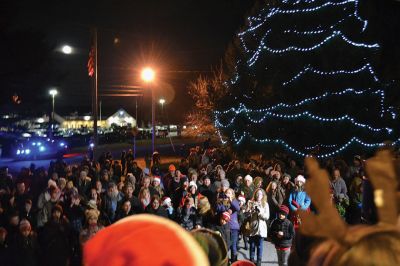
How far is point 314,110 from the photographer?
18500mm

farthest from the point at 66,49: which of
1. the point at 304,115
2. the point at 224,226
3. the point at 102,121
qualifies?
the point at 102,121

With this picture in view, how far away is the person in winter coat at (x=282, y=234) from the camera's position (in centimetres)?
805

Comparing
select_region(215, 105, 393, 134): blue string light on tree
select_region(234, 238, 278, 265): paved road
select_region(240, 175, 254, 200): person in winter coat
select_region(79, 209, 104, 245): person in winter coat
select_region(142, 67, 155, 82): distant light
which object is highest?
select_region(142, 67, 155, 82): distant light

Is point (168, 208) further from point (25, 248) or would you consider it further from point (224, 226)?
point (25, 248)

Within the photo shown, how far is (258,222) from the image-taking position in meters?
9.05

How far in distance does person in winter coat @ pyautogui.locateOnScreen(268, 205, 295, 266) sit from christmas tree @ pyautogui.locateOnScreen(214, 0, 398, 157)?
36.0 ft

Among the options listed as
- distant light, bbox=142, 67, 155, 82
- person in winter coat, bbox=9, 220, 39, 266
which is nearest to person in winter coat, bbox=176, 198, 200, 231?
person in winter coat, bbox=9, 220, 39, 266

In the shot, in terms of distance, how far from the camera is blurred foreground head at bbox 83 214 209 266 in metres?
1.56

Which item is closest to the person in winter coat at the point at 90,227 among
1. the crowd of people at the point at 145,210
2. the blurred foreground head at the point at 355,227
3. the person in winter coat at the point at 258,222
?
the crowd of people at the point at 145,210

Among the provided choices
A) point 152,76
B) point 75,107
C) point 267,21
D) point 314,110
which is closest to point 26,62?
point 152,76

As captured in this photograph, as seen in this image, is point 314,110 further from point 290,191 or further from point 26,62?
point 26,62

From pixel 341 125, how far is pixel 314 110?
1.33 m

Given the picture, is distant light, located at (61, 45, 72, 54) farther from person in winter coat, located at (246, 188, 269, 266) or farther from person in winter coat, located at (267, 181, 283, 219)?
person in winter coat, located at (246, 188, 269, 266)

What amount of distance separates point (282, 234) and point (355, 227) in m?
6.53
